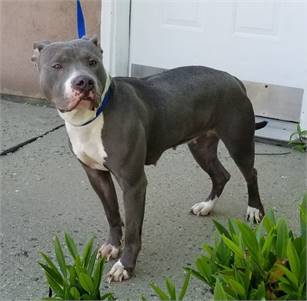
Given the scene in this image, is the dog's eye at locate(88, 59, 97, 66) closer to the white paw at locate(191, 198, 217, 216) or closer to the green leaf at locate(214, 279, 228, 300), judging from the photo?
the white paw at locate(191, 198, 217, 216)

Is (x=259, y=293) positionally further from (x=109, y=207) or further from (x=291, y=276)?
(x=109, y=207)

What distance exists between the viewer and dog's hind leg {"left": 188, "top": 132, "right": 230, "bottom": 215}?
4.12 m

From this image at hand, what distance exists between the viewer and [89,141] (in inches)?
127

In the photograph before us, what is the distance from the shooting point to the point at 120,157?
3.20m

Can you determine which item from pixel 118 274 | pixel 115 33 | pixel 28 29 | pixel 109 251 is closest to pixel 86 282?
pixel 118 274

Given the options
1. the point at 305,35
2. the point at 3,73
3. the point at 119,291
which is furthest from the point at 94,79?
the point at 3,73

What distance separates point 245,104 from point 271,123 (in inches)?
70.1

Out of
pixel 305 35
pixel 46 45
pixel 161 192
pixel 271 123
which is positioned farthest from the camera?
pixel 271 123

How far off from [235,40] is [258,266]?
3.91m

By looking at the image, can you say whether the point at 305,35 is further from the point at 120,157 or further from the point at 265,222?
the point at 265,222

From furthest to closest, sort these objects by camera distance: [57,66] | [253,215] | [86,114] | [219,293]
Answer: [253,215] → [86,114] → [57,66] → [219,293]

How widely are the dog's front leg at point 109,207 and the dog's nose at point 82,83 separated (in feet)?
2.32

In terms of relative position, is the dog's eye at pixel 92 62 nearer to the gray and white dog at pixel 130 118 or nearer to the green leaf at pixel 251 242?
the gray and white dog at pixel 130 118

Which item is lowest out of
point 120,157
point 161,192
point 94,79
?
point 161,192
